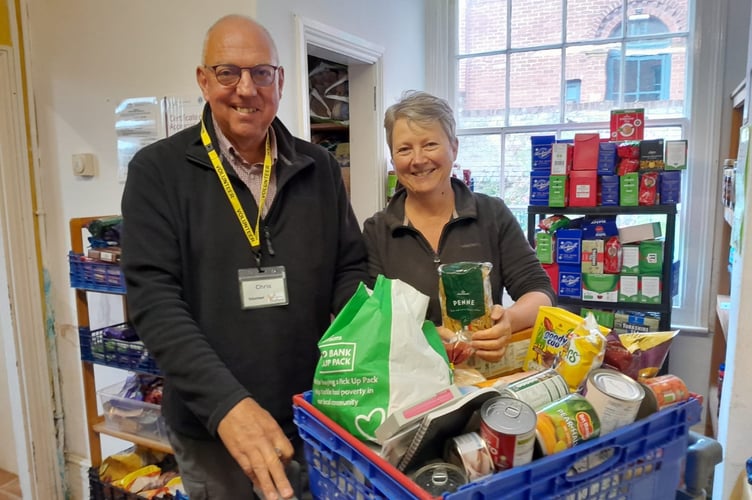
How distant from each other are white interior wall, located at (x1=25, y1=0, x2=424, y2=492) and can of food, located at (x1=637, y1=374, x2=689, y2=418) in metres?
1.83

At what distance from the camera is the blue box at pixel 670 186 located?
2.77 metres

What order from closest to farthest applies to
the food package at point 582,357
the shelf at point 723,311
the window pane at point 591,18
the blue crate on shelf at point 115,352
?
1. the food package at point 582,357
2. the blue crate on shelf at point 115,352
3. the shelf at point 723,311
4. the window pane at point 591,18

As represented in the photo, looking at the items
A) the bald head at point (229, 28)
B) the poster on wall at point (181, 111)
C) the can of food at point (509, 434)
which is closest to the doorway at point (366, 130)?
the poster on wall at point (181, 111)

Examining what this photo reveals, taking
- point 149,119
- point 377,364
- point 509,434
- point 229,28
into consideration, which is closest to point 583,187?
point 149,119

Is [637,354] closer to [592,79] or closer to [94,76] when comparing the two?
[94,76]

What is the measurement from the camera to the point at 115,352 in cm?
210

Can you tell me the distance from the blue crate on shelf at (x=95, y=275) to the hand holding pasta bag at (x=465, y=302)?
1.49 metres

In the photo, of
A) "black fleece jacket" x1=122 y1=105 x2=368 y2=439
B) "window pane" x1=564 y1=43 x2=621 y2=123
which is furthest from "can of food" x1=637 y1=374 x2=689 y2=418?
"window pane" x1=564 y1=43 x2=621 y2=123

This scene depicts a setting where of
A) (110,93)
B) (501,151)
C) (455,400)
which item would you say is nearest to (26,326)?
(110,93)

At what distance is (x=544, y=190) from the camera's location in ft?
9.92

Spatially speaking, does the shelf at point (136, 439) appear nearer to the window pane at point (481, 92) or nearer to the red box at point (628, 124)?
the red box at point (628, 124)

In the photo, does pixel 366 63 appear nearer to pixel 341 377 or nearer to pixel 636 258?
pixel 636 258

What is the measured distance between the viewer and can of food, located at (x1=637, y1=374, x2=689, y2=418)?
28.0 inches

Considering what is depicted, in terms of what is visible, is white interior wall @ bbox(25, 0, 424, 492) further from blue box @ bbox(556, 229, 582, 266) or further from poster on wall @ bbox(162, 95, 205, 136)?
blue box @ bbox(556, 229, 582, 266)
